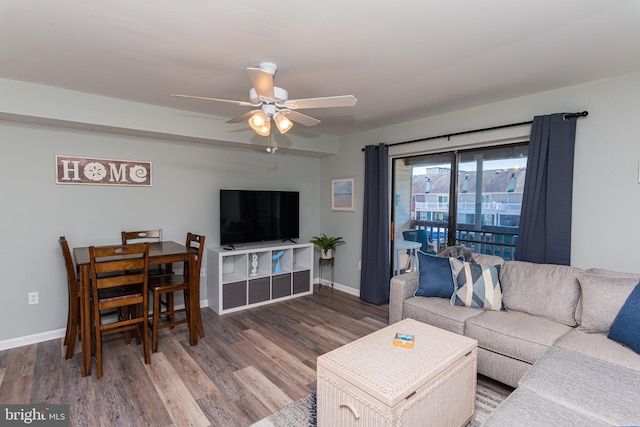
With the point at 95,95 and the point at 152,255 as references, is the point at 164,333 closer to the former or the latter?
the point at 152,255

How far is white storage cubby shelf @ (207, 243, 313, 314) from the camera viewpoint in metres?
3.94

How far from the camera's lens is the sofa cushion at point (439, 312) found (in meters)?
2.59

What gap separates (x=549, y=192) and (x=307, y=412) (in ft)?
8.56

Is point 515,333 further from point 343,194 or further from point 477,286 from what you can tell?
point 343,194

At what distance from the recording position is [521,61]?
2297 mm

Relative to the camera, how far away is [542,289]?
8.38ft

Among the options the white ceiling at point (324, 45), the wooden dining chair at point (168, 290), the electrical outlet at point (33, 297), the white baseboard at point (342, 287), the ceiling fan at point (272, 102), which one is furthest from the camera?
A: the white baseboard at point (342, 287)

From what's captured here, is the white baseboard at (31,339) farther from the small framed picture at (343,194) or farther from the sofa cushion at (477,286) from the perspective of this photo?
the sofa cushion at (477,286)

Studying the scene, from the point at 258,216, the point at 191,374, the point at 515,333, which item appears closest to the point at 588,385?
the point at 515,333

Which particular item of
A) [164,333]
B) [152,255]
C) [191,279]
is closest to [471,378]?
[191,279]

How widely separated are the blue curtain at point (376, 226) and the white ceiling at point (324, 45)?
1.31m

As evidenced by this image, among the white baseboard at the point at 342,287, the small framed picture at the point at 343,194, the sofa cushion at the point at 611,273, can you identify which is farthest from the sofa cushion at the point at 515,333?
the small framed picture at the point at 343,194

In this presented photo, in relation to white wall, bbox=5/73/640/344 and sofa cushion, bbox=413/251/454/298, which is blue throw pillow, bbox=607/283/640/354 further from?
sofa cushion, bbox=413/251/454/298

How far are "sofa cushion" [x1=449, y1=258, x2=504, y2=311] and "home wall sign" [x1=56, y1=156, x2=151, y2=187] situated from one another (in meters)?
3.40
